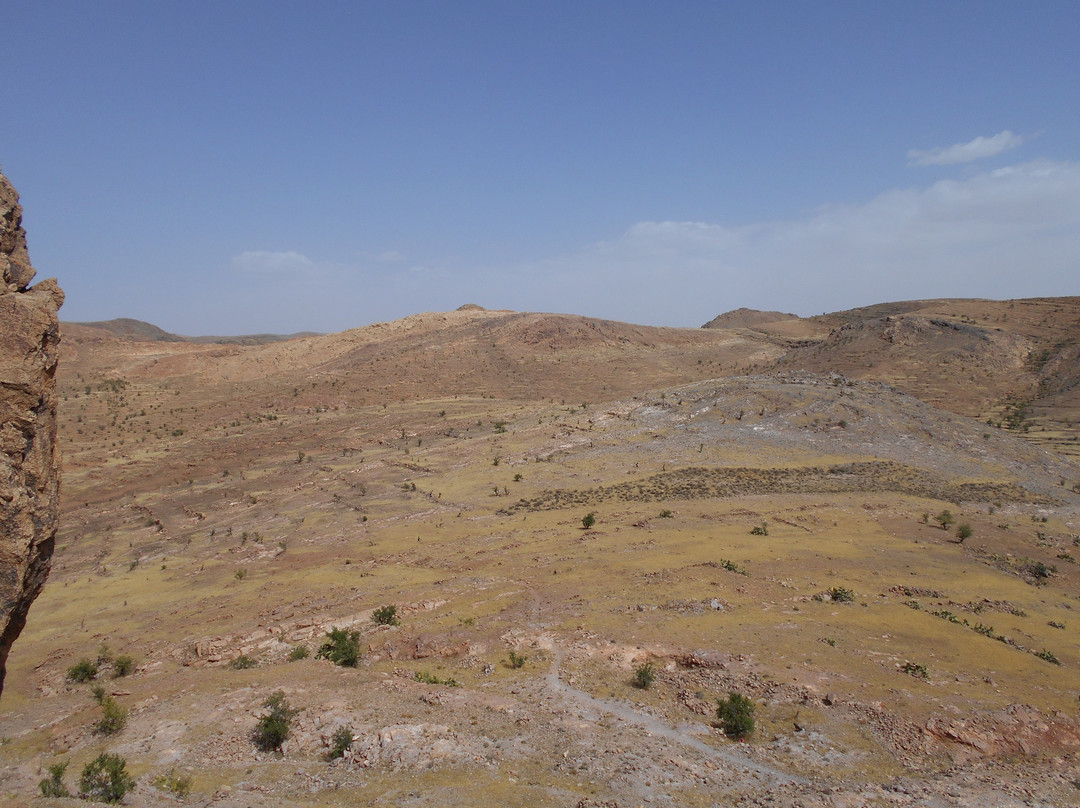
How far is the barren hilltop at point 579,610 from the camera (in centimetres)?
809

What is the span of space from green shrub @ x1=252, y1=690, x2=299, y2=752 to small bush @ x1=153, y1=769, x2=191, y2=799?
3.24 feet

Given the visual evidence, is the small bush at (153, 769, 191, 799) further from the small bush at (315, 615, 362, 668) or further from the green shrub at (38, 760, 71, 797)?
the small bush at (315, 615, 362, 668)

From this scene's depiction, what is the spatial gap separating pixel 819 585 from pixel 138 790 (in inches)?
524

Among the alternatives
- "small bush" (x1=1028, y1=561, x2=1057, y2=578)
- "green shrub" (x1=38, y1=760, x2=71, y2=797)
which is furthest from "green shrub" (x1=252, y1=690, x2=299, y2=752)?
"small bush" (x1=1028, y1=561, x2=1057, y2=578)

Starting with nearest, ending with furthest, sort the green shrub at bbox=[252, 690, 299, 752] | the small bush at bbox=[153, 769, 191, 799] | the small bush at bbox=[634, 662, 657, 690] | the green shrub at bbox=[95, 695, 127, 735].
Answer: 1. the small bush at bbox=[153, 769, 191, 799]
2. the green shrub at bbox=[252, 690, 299, 752]
3. the green shrub at bbox=[95, 695, 127, 735]
4. the small bush at bbox=[634, 662, 657, 690]

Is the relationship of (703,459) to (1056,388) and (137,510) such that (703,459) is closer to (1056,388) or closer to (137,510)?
(137,510)

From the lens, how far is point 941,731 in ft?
28.4

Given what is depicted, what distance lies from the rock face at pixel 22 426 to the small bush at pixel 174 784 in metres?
2.79

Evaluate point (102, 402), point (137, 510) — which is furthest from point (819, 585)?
point (102, 402)

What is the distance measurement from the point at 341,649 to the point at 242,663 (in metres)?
1.88

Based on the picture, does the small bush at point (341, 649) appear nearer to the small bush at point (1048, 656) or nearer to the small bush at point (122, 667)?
the small bush at point (122, 667)

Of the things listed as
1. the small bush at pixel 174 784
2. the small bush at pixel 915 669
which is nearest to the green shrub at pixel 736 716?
the small bush at pixel 915 669

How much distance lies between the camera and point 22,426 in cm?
528

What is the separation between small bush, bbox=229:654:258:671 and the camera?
11.3 metres
